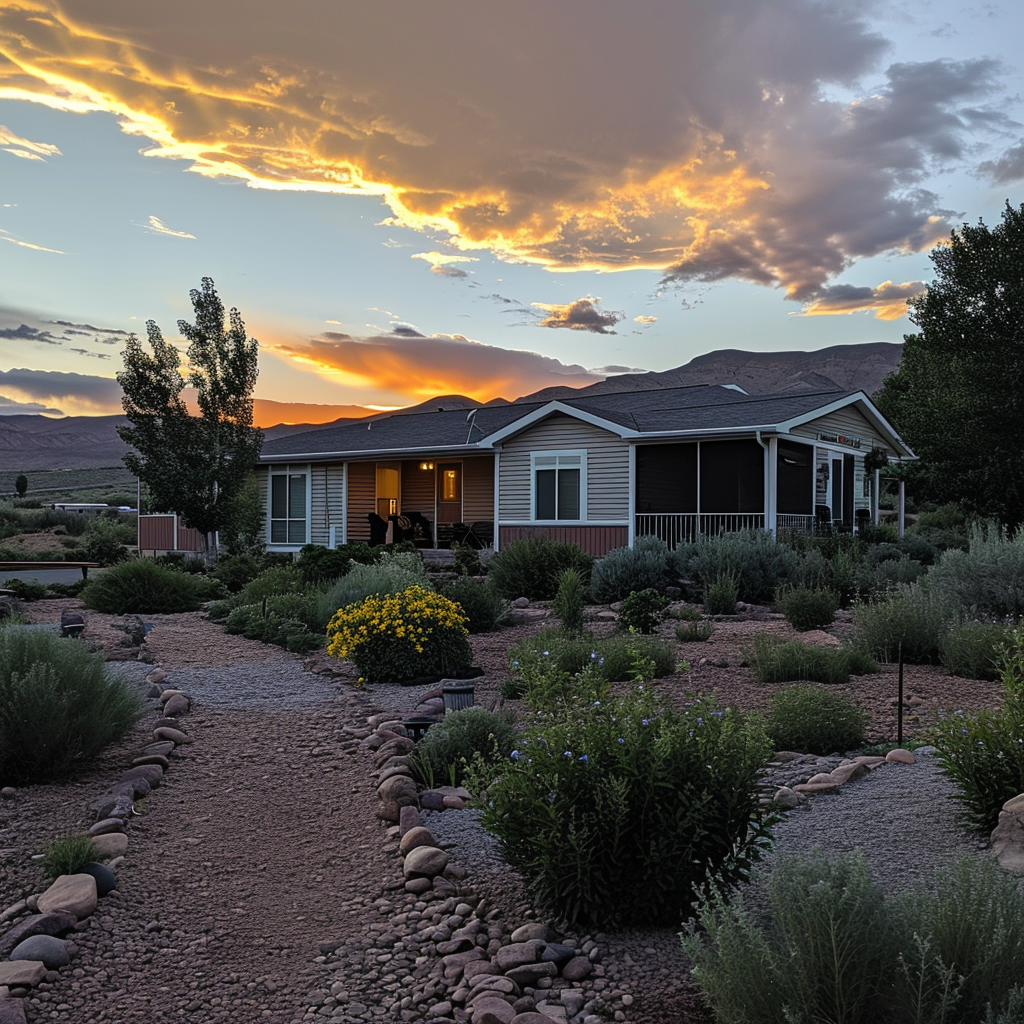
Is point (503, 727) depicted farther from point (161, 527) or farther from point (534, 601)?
point (161, 527)

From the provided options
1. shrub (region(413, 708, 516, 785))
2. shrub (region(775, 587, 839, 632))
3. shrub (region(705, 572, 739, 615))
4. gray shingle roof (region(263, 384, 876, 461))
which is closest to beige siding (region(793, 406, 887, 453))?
gray shingle roof (region(263, 384, 876, 461))

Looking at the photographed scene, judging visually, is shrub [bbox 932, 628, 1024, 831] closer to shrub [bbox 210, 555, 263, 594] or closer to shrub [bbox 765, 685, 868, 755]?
shrub [bbox 765, 685, 868, 755]

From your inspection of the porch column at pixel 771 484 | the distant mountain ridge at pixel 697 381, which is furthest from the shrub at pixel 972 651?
the distant mountain ridge at pixel 697 381

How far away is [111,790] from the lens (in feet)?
15.8

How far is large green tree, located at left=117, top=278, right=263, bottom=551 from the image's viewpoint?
19.6 metres

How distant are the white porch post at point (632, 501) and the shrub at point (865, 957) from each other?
1607 centimetres

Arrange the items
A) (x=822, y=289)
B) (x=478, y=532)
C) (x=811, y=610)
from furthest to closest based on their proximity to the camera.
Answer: (x=822, y=289) → (x=478, y=532) → (x=811, y=610)

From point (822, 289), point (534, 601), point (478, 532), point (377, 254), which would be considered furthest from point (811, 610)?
point (822, 289)

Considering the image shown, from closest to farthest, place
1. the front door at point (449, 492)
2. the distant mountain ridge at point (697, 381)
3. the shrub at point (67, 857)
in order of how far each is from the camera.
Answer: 1. the shrub at point (67, 857)
2. the front door at point (449, 492)
3. the distant mountain ridge at point (697, 381)

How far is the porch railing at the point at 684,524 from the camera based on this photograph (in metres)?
18.0

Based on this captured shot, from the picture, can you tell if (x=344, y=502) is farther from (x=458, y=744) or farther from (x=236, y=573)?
(x=458, y=744)

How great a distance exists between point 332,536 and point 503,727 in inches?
752

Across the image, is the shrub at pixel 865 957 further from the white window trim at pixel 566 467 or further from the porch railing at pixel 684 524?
the white window trim at pixel 566 467

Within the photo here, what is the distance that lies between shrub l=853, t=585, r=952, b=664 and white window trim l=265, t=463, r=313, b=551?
18.4 m
